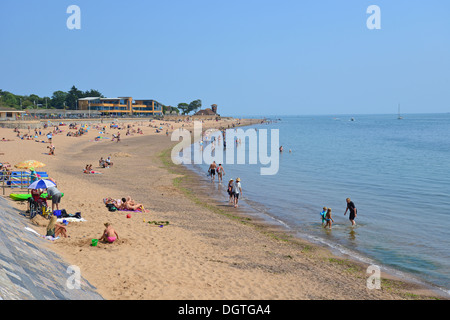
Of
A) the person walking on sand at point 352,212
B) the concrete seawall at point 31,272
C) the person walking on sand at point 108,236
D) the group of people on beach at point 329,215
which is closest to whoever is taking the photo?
the concrete seawall at point 31,272

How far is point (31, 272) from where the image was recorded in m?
7.22

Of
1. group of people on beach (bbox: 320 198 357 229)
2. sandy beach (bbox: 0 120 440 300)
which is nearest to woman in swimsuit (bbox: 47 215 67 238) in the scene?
sandy beach (bbox: 0 120 440 300)

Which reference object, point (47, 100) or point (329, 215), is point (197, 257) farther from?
point (47, 100)

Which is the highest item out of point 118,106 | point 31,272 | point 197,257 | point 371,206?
point 118,106

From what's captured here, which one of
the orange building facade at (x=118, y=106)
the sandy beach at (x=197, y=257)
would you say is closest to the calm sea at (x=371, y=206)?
the sandy beach at (x=197, y=257)

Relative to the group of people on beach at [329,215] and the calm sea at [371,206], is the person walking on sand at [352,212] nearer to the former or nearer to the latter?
the group of people on beach at [329,215]

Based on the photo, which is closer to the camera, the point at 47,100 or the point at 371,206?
the point at 371,206

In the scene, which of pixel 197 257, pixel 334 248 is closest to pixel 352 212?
pixel 334 248

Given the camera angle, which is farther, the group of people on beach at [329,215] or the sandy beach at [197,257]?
the group of people on beach at [329,215]

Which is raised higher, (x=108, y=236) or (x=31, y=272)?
(x=31, y=272)

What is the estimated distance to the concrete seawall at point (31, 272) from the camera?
6.24 meters

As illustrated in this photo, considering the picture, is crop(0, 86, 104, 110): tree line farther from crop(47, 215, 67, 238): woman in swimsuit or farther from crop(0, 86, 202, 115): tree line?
crop(47, 215, 67, 238): woman in swimsuit

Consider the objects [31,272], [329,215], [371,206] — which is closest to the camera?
[31,272]

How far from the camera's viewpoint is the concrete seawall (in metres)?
6.24
